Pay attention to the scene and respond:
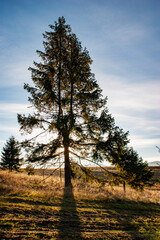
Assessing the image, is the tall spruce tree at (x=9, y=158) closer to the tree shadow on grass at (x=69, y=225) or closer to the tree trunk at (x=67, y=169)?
the tree trunk at (x=67, y=169)

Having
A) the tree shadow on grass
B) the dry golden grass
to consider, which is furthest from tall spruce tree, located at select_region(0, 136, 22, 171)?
the tree shadow on grass

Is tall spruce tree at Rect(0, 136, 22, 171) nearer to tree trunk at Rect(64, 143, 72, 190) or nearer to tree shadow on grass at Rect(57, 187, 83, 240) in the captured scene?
tree trunk at Rect(64, 143, 72, 190)

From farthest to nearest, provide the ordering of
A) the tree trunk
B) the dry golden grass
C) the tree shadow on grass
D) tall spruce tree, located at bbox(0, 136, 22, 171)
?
tall spruce tree, located at bbox(0, 136, 22, 171) < the tree trunk < the dry golden grass < the tree shadow on grass

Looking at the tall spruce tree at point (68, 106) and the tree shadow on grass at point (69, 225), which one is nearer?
the tree shadow on grass at point (69, 225)

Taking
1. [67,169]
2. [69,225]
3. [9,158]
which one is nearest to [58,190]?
[67,169]

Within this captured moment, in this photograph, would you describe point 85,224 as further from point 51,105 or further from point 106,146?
point 51,105

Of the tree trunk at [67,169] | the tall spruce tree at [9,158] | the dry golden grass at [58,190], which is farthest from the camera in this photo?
the tall spruce tree at [9,158]

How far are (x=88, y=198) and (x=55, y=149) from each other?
4.17 metres

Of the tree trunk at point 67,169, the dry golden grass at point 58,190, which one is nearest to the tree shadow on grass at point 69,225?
the dry golden grass at point 58,190

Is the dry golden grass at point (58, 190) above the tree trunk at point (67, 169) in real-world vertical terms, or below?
below

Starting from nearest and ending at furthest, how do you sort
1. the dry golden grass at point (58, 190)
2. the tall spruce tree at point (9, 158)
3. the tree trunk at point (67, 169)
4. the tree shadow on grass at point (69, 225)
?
the tree shadow on grass at point (69, 225) < the dry golden grass at point (58, 190) < the tree trunk at point (67, 169) < the tall spruce tree at point (9, 158)

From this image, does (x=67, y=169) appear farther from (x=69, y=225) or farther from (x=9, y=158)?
(x=9, y=158)

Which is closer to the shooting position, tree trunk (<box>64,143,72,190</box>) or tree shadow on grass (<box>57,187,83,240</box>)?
tree shadow on grass (<box>57,187,83,240</box>)

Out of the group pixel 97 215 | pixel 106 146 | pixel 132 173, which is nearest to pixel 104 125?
pixel 106 146
